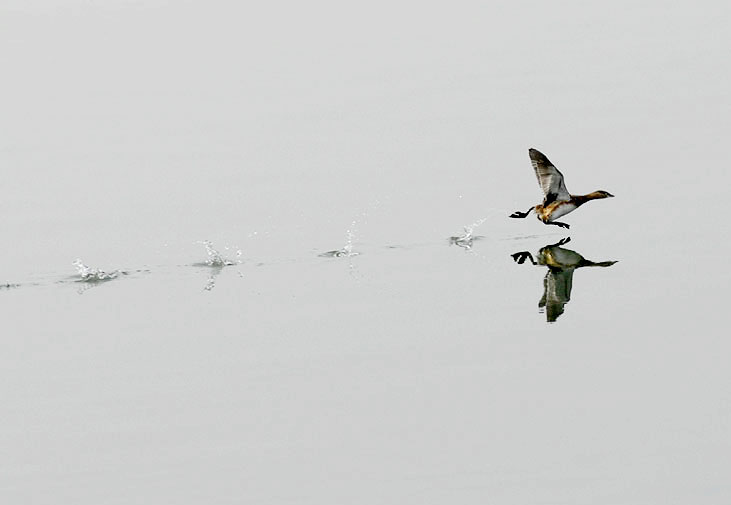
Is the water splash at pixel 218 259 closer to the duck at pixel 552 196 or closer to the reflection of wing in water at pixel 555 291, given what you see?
the duck at pixel 552 196

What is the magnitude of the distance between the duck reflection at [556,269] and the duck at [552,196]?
0.34m

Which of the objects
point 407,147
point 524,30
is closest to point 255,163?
point 407,147

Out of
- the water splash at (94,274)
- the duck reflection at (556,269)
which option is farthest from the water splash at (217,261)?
the duck reflection at (556,269)

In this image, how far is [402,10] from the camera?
39.3 meters

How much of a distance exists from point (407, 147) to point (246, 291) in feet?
25.0

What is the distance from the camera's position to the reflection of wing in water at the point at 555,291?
1503 centimetres

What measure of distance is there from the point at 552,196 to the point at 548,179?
0.98ft

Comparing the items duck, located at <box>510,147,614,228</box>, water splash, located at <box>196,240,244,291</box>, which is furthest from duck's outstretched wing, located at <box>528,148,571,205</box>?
water splash, located at <box>196,240,244,291</box>

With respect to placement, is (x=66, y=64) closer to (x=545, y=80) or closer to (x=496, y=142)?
(x=545, y=80)

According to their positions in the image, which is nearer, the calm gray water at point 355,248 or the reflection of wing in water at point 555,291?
the calm gray water at point 355,248

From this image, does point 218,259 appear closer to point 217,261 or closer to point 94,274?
point 217,261

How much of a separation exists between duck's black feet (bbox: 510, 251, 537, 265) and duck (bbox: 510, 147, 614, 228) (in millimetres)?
473

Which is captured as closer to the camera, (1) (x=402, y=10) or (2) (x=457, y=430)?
(2) (x=457, y=430)

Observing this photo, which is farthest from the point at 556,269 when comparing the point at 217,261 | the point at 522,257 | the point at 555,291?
the point at 217,261
